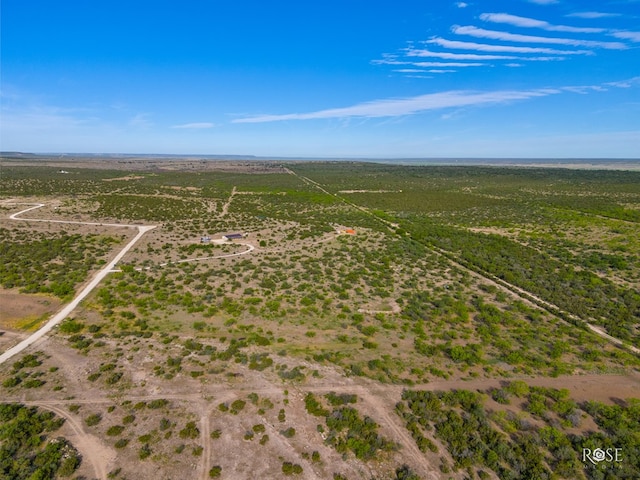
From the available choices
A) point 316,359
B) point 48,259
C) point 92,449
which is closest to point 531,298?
point 316,359

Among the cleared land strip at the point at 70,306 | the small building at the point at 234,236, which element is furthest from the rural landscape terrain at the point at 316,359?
the small building at the point at 234,236

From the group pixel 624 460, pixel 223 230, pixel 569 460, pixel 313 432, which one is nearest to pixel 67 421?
pixel 313 432

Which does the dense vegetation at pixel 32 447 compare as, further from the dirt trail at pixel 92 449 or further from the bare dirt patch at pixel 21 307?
the bare dirt patch at pixel 21 307

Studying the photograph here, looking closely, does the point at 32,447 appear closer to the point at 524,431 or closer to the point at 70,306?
the point at 70,306

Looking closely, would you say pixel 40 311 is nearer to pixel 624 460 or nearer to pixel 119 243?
pixel 119 243

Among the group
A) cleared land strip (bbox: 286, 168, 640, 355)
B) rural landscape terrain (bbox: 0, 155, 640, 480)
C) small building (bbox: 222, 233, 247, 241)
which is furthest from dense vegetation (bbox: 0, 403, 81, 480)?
small building (bbox: 222, 233, 247, 241)

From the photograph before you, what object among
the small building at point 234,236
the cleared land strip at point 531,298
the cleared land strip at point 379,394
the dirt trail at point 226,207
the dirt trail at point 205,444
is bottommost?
the dirt trail at point 205,444

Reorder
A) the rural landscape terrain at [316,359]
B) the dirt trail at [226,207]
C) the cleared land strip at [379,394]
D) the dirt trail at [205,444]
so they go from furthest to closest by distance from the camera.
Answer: the dirt trail at [226,207], the cleared land strip at [379,394], the rural landscape terrain at [316,359], the dirt trail at [205,444]

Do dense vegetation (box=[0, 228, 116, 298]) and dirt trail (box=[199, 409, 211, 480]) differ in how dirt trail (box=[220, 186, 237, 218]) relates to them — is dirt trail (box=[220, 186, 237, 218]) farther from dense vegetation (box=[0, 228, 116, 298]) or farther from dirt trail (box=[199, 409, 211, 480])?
dirt trail (box=[199, 409, 211, 480])
